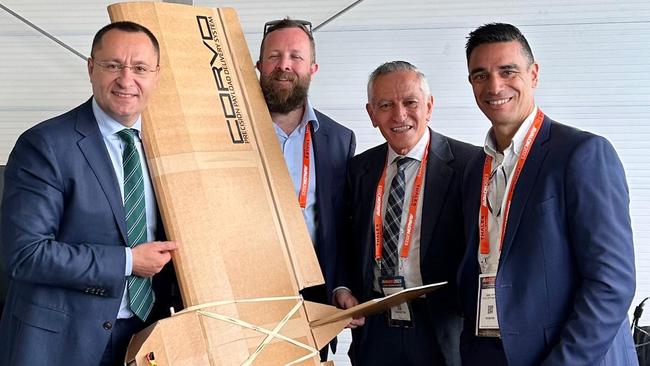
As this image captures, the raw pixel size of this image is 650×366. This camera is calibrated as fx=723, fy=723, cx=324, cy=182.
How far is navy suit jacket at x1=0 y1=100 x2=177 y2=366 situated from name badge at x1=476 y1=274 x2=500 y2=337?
1.00 meters

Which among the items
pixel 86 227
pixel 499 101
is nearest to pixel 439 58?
pixel 499 101

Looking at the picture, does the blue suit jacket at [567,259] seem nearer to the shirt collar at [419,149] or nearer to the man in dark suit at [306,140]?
the shirt collar at [419,149]

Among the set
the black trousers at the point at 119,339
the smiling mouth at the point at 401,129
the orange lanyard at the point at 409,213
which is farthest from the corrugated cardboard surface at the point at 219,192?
the smiling mouth at the point at 401,129

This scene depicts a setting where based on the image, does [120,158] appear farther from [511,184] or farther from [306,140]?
[511,184]

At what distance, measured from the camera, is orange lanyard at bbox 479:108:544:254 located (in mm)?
2010

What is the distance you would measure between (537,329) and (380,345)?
0.70 m

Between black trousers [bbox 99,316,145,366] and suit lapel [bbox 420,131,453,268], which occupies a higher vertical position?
suit lapel [bbox 420,131,453,268]

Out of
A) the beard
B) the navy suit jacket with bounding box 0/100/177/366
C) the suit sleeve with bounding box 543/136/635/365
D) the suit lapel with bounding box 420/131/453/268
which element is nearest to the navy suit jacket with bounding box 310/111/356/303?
the beard

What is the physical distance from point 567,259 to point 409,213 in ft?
2.22

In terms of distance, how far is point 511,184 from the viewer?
2025 mm

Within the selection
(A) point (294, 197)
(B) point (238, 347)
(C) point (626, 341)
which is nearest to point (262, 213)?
(A) point (294, 197)

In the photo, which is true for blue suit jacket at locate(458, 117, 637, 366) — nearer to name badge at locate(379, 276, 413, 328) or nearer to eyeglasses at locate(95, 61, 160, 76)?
name badge at locate(379, 276, 413, 328)

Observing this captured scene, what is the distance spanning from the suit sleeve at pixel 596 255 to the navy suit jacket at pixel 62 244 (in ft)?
3.93

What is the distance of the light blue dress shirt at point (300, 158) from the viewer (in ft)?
8.75
